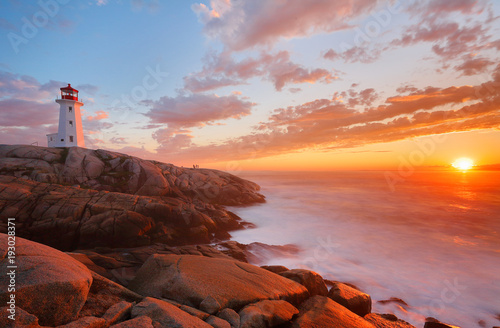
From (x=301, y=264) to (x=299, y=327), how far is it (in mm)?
9193

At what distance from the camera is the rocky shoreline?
4.52m

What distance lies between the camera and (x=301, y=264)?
14719mm

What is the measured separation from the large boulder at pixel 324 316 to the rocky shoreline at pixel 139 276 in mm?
35

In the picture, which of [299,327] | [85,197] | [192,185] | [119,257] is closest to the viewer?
[299,327]

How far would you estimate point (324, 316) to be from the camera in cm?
659

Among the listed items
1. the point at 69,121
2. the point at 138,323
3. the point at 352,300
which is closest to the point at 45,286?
the point at 138,323

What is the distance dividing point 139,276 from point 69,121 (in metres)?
36.5

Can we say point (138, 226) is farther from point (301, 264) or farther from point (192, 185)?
point (192, 185)

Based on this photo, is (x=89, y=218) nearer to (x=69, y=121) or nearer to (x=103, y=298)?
(x=103, y=298)

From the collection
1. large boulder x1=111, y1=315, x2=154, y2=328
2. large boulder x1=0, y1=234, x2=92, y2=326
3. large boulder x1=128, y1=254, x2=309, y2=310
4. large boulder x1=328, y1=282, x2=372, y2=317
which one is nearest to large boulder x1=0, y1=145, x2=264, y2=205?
large boulder x1=128, y1=254, x2=309, y2=310

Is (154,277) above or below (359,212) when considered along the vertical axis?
above

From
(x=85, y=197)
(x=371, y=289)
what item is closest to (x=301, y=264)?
(x=371, y=289)

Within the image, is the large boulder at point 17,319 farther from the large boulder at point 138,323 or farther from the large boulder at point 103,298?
the large boulder at point 138,323

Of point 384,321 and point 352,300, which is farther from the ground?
point 352,300
